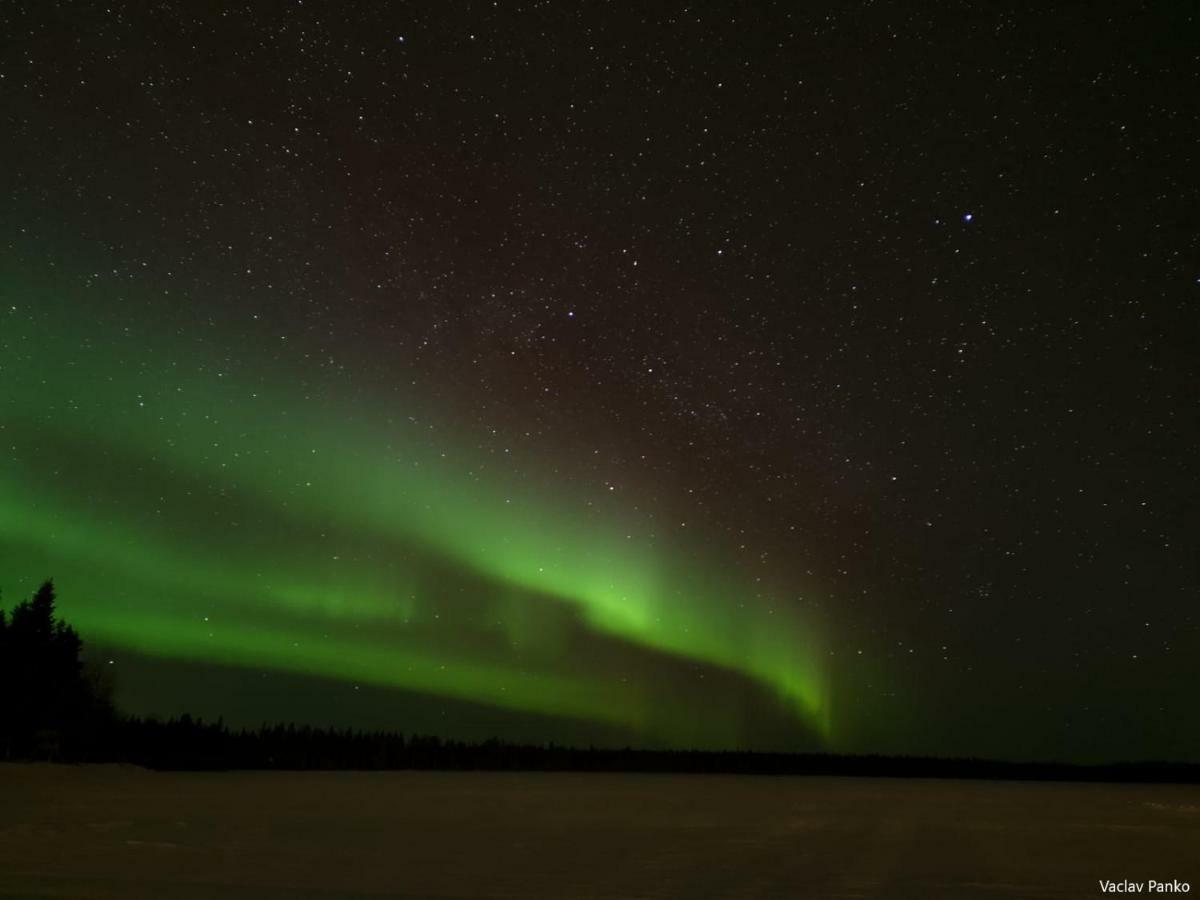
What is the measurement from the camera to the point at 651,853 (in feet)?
45.8

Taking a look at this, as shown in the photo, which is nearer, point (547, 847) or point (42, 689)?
point (547, 847)

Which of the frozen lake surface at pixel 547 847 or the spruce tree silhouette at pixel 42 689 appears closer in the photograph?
the frozen lake surface at pixel 547 847

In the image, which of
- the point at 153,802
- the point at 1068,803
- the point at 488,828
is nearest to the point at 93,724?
the point at 153,802

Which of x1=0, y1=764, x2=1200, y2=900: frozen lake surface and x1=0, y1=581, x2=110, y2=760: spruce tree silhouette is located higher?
x1=0, y1=581, x2=110, y2=760: spruce tree silhouette

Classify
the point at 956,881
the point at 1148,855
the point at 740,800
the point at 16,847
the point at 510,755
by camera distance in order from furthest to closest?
the point at 510,755, the point at 740,800, the point at 1148,855, the point at 16,847, the point at 956,881

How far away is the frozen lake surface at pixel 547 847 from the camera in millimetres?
10664

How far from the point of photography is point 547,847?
1434 cm

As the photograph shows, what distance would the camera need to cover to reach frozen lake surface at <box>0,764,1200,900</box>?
35.0 ft

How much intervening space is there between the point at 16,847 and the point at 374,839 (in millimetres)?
4622

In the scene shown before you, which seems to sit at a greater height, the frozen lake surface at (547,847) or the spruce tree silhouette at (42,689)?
the spruce tree silhouette at (42,689)

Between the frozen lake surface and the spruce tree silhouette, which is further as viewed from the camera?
the spruce tree silhouette

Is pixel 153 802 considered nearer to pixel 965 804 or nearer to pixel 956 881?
pixel 956 881

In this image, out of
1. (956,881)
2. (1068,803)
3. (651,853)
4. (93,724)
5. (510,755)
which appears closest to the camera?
(956,881)

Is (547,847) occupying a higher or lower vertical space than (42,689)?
lower
